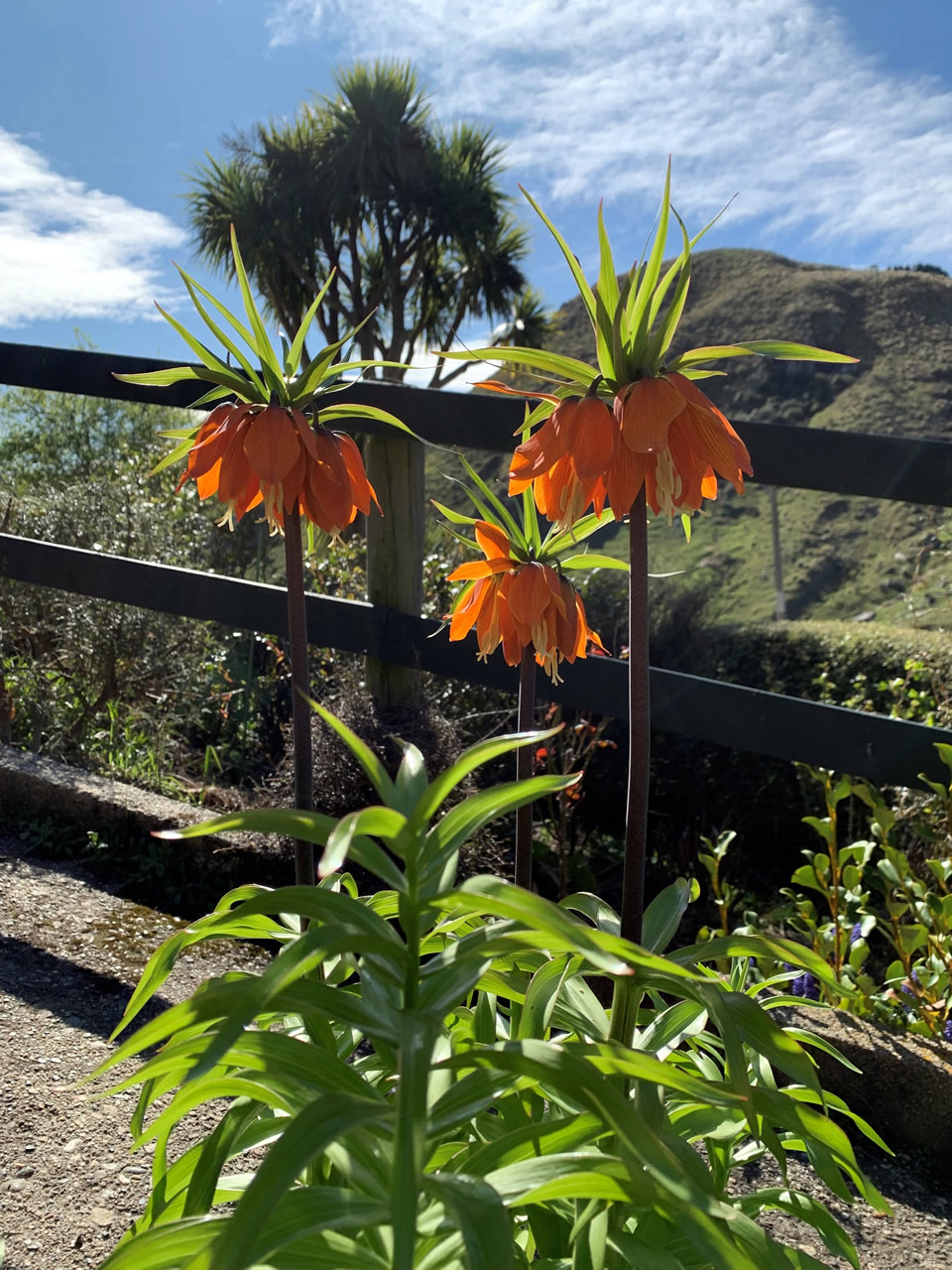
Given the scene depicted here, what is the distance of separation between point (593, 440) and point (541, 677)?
1731mm

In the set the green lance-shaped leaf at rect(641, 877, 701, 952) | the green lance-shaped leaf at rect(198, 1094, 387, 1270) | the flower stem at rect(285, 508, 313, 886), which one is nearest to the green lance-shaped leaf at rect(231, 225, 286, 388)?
the flower stem at rect(285, 508, 313, 886)

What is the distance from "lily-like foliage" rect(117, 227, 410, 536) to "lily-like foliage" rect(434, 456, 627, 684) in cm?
14

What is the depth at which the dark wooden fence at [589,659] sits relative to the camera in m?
2.07

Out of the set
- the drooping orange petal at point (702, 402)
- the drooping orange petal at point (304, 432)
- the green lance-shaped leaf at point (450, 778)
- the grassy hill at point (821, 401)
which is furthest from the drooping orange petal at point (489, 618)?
the grassy hill at point (821, 401)

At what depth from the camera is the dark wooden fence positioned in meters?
2.07

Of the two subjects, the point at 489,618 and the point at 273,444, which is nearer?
the point at 273,444

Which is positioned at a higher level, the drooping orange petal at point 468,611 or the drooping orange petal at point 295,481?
the drooping orange petal at point 295,481

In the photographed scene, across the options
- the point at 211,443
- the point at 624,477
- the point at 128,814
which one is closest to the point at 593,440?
the point at 624,477

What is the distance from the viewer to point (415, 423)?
2.46 metres

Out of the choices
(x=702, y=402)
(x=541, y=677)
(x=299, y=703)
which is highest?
(x=702, y=402)

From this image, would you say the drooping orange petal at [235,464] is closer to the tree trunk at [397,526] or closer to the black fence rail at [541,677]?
the black fence rail at [541,677]

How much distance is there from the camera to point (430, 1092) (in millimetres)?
773

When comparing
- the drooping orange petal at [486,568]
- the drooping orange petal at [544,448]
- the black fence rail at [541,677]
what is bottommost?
the black fence rail at [541,677]

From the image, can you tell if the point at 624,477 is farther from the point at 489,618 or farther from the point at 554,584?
the point at 489,618
